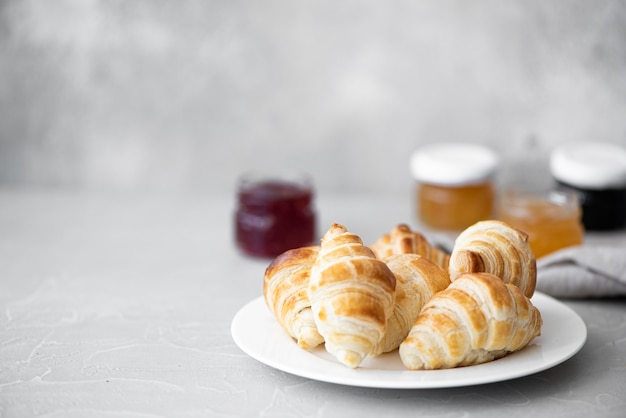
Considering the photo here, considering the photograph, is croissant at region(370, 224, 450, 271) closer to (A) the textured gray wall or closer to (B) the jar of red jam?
(B) the jar of red jam

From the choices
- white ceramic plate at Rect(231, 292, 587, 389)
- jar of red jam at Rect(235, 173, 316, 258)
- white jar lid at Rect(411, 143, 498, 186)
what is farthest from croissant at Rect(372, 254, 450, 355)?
white jar lid at Rect(411, 143, 498, 186)

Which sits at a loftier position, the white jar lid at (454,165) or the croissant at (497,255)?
the croissant at (497,255)

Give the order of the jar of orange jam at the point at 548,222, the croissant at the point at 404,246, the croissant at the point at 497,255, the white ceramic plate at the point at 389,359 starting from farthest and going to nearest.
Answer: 1. the jar of orange jam at the point at 548,222
2. the croissant at the point at 404,246
3. the croissant at the point at 497,255
4. the white ceramic plate at the point at 389,359

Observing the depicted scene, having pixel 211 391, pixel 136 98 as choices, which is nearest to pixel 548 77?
pixel 136 98

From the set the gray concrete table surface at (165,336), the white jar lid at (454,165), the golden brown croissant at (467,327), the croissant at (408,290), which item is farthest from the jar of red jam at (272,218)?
the golden brown croissant at (467,327)

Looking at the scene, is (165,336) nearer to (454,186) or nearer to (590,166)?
(454,186)

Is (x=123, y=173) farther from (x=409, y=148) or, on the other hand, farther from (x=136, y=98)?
(x=409, y=148)

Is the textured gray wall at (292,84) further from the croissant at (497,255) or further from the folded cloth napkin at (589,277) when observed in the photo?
the croissant at (497,255)

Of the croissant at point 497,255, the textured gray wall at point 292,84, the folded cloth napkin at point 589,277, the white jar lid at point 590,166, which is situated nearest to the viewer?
the croissant at point 497,255
